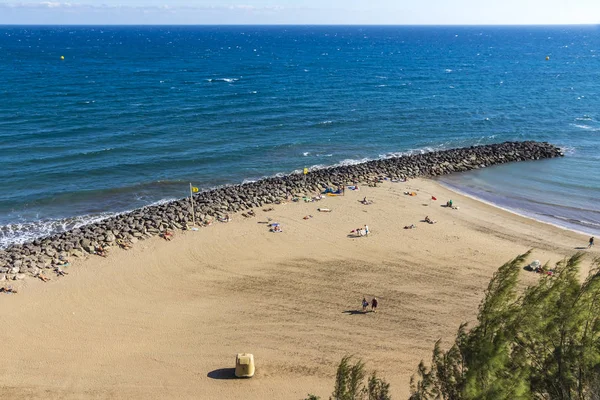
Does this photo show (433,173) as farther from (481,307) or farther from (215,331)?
(481,307)

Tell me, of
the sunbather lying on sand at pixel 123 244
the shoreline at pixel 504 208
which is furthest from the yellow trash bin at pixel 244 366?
the shoreline at pixel 504 208

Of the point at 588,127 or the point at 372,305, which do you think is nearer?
the point at 372,305

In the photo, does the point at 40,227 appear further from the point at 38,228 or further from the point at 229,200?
the point at 229,200

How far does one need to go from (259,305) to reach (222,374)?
5.46 meters

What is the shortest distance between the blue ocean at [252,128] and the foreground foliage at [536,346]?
28805 mm

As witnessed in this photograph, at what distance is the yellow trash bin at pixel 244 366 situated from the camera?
21328 millimetres

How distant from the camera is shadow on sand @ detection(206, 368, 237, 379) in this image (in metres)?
21.8

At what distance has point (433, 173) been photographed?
164 ft

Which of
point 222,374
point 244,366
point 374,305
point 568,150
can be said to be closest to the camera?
point 244,366

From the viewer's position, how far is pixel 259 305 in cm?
2688

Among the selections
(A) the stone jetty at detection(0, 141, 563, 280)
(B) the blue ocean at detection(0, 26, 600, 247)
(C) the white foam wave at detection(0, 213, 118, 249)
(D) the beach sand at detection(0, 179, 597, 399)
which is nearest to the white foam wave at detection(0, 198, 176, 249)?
(C) the white foam wave at detection(0, 213, 118, 249)

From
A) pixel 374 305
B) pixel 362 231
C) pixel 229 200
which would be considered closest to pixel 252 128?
pixel 229 200

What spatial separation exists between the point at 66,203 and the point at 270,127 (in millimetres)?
27302

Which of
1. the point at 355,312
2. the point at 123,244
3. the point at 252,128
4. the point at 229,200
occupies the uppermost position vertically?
the point at 252,128
